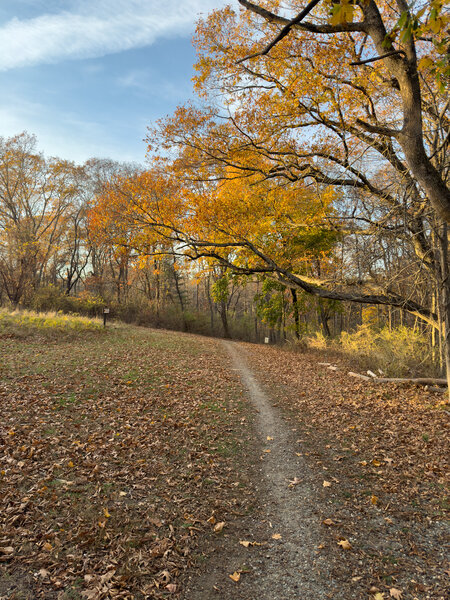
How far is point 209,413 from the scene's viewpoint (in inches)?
301

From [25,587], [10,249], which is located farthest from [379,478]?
[10,249]

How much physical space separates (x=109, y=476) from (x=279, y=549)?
2.50m

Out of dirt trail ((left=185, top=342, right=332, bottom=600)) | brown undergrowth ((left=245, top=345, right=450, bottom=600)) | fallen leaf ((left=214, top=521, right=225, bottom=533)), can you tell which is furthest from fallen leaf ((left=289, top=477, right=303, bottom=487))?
fallen leaf ((left=214, top=521, right=225, bottom=533))

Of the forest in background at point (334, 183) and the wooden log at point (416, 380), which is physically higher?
the forest in background at point (334, 183)

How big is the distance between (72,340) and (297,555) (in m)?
13.9

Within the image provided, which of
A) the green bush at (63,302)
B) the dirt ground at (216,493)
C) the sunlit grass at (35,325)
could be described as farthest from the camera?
the green bush at (63,302)

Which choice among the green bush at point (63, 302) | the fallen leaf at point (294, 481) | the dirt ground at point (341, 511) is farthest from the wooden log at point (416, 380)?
the green bush at point (63, 302)

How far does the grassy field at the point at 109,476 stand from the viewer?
3.27 m

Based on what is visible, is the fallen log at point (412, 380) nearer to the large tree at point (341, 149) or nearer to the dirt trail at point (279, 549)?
the large tree at point (341, 149)

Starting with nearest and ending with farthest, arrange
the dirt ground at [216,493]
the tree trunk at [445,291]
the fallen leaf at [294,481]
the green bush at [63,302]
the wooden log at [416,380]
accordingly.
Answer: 1. the dirt ground at [216,493]
2. the fallen leaf at [294,481]
3. the tree trunk at [445,291]
4. the wooden log at [416,380]
5. the green bush at [63,302]

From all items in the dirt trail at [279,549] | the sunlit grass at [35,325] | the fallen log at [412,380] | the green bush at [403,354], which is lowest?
the dirt trail at [279,549]

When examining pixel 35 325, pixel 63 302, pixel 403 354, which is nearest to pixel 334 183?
pixel 403 354

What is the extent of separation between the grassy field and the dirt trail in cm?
36

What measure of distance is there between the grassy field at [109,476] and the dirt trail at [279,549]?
36 cm
